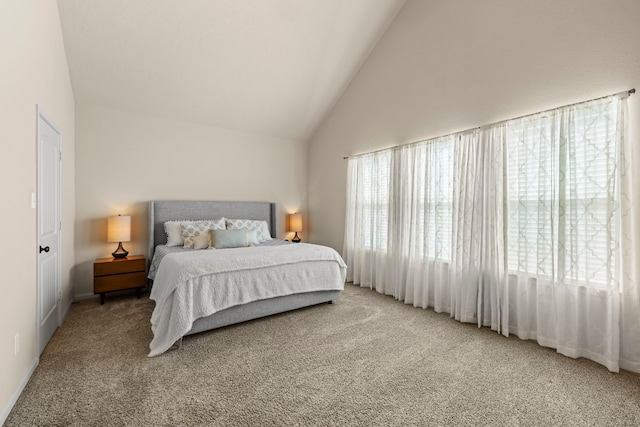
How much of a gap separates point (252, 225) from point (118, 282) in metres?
1.86

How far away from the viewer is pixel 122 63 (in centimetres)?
350

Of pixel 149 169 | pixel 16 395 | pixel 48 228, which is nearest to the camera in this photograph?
→ pixel 16 395

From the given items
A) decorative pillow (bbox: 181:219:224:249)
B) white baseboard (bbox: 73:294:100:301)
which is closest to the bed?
decorative pillow (bbox: 181:219:224:249)

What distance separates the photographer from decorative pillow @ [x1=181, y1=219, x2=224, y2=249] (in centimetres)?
391

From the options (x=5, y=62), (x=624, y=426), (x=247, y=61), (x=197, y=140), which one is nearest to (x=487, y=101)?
(x=624, y=426)

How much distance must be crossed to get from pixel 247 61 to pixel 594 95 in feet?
11.9

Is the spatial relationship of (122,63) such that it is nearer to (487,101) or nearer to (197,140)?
(197,140)

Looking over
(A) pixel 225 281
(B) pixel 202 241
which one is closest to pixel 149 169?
(B) pixel 202 241

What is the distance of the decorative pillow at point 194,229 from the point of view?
391 cm

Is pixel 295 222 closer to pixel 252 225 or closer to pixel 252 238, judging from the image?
pixel 252 225

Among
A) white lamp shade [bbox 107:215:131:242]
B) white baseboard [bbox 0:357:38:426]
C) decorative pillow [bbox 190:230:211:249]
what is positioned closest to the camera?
white baseboard [bbox 0:357:38:426]

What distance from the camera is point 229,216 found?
4785mm

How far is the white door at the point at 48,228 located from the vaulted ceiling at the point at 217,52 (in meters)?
1.18

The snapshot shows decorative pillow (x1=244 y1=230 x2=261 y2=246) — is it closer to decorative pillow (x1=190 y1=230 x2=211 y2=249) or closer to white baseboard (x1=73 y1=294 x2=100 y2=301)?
decorative pillow (x1=190 y1=230 x2=211 y2=249)
